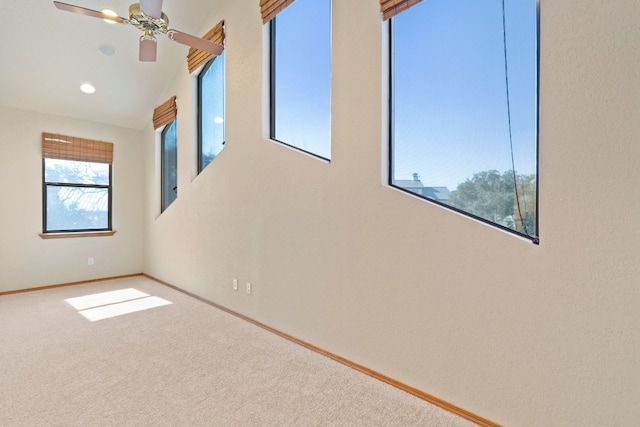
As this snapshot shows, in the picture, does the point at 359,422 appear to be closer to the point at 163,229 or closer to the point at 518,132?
the point at 518,132

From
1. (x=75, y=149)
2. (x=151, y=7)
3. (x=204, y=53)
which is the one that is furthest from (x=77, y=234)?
(x=151, y=7)

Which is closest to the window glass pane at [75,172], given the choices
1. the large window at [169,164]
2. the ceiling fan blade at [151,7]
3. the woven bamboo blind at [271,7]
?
the large window at [169,164]

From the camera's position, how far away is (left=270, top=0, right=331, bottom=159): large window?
2.44 m

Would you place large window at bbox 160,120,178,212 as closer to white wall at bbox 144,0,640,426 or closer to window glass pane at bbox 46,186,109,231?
window glass pane at bbox 46,186,109,231

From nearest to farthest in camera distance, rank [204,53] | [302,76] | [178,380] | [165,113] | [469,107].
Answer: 1. [469,107]
2. [178,380]
3. [302,76]
4. [204,53]
5. [165,113]

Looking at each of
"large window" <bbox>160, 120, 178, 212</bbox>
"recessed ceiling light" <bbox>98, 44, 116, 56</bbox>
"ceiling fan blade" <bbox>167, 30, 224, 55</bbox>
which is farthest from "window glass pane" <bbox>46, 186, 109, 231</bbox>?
"ceiling fan blade" <bbox>167, 30, 224, 55</bbox>

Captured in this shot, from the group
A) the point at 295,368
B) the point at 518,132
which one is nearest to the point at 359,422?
the point at 295,368

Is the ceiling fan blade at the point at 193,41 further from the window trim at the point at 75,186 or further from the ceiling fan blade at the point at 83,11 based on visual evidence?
the window trim at the point at 75,186

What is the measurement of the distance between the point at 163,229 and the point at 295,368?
10.9ft

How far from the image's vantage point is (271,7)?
2.74 metres

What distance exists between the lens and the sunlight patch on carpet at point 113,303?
11.0 feet

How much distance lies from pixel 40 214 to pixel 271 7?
4.15 metres

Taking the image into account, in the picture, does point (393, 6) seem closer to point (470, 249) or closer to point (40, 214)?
point (470, 249)

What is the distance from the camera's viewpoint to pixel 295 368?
7.22ft
